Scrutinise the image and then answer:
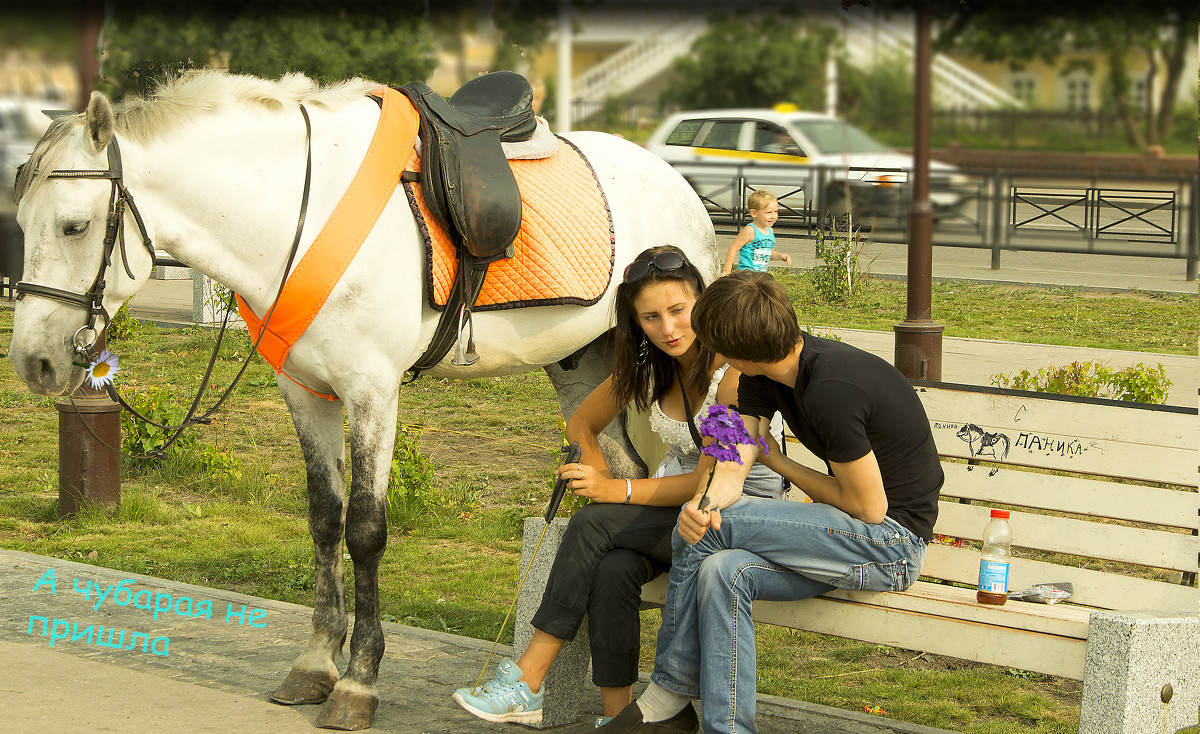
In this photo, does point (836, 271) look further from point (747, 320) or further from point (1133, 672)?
point (1133, 672)

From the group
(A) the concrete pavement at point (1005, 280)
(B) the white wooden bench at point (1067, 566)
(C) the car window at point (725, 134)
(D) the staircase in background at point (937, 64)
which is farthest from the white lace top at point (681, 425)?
(A) the concrete pavement at point (1005, 280)

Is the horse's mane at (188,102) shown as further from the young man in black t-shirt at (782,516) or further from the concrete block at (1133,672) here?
the concrete block at (1133,672)

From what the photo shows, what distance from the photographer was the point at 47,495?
674cm

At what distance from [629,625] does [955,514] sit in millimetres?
1068

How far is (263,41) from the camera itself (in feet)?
53.5

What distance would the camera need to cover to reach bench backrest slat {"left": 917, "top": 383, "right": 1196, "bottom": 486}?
329 cm

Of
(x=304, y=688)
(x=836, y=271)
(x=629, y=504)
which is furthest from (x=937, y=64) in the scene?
(x=836, y=271)

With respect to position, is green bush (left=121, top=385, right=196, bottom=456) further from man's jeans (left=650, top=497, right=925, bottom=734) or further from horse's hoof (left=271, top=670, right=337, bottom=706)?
man's jeans (left=650, top=497, right=925, bottom=734)

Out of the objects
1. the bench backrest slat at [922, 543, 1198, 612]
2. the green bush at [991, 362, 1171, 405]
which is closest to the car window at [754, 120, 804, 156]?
the bench backrest slat at [922, 543, 1198, 612]

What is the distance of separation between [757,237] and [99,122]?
539cm

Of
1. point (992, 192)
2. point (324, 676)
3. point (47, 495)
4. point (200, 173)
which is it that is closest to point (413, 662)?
point (324, 676)

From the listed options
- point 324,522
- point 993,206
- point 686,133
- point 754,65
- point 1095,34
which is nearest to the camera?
point 1095,34

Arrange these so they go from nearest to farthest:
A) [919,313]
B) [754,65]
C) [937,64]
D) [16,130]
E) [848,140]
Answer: [937,64] → [848,140] → [754,65] → [919,313] → [16,130]

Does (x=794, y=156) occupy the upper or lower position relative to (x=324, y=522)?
upper
